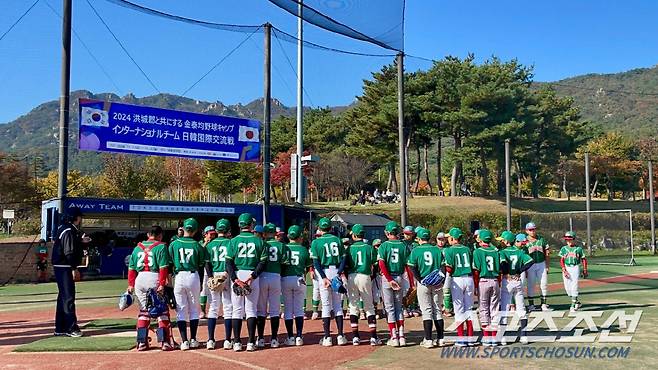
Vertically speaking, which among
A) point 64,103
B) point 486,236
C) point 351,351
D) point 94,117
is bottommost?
point 351,351

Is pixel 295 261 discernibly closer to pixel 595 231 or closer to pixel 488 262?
pixel 488 262

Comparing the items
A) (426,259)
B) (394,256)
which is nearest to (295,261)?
(394,256)

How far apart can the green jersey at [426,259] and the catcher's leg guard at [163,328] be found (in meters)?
4.07

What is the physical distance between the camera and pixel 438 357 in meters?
8.56

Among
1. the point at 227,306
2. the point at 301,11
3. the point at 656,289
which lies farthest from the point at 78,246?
the point at 656,289

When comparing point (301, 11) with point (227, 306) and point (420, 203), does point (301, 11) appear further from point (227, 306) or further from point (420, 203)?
point (420, 203)

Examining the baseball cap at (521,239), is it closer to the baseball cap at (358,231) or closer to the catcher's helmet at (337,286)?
the baseball cap at (358,231)

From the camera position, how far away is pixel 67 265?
10.5 metres

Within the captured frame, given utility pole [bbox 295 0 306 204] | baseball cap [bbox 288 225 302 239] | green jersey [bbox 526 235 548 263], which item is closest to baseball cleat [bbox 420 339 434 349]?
baseball cap [bbox 288 225 302 239]

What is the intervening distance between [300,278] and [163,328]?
241 centimetres

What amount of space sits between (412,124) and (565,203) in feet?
66.8

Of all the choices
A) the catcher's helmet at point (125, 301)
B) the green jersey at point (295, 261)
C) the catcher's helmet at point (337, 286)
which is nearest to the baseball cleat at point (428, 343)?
the catcher's helmet at point (337, 286)

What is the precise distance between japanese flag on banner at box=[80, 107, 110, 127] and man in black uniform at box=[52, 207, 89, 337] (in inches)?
389

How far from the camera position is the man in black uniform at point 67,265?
34.3ft
